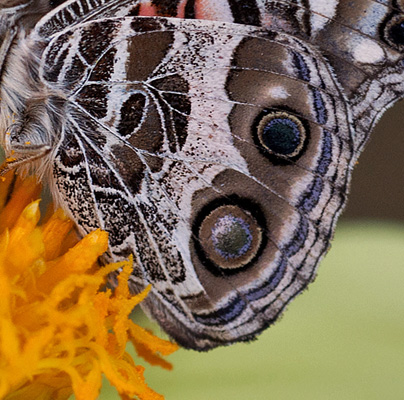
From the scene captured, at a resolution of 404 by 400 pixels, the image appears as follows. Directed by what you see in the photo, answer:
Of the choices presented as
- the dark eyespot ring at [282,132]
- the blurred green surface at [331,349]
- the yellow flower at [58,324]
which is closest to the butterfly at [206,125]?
the dark eyespot ring at [282,132]

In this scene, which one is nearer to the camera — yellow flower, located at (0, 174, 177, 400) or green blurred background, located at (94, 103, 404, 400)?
yellow flower, located at (0, 174, 177, 400)

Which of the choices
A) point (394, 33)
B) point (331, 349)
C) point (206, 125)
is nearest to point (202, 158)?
point (206, 125)

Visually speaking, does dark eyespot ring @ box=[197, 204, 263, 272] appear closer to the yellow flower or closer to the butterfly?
the butterfly

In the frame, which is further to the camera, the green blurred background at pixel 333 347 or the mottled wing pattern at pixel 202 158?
the green blurred background at pixel 333 347

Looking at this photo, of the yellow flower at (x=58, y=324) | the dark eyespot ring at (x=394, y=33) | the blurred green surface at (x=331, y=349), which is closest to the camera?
the yellow flower at (x=58, y=324)

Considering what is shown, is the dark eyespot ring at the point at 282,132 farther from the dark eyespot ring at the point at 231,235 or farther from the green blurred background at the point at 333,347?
the green blurred background at the point at 333,347

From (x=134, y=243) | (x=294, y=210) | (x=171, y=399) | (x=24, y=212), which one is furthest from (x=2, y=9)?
(x=171, y=399)

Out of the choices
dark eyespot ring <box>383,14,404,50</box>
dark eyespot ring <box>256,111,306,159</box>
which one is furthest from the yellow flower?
dark eyespot ring <box>383,14,404,50</box>
